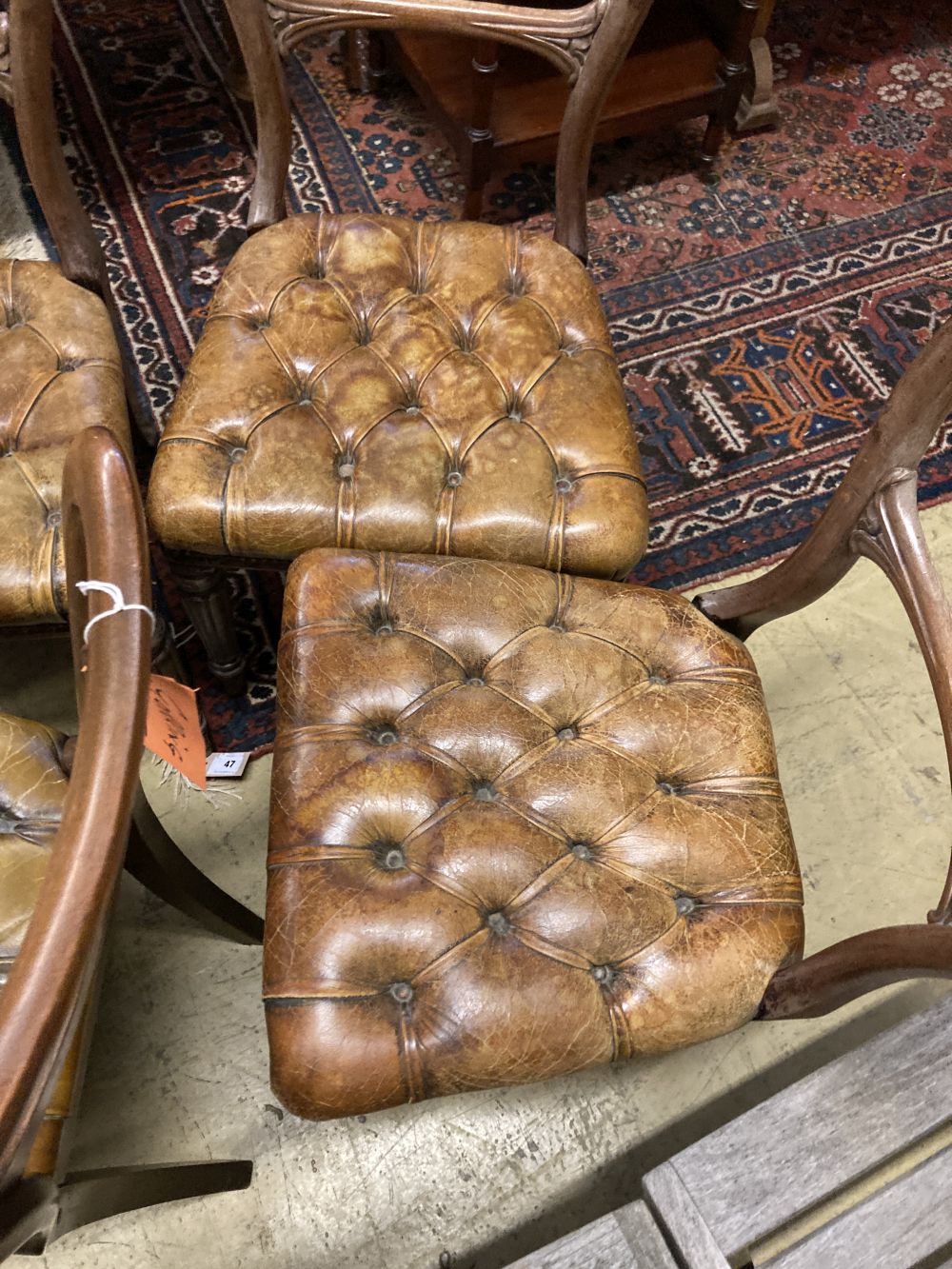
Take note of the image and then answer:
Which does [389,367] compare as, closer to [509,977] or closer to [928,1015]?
[509,977]

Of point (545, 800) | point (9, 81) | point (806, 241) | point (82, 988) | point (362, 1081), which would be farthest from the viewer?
point (806, 241)

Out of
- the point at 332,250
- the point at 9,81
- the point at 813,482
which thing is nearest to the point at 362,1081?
the point at 332,250

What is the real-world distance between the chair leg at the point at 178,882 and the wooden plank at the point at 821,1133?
549 millimetres

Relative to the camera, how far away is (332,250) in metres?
1.19

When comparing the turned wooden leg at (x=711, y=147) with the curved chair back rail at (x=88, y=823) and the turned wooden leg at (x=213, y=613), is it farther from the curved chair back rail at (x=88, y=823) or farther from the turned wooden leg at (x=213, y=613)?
the curved chair back rail at (x=88, y=823)

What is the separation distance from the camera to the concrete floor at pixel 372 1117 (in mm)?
1109

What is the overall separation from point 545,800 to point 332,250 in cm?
74

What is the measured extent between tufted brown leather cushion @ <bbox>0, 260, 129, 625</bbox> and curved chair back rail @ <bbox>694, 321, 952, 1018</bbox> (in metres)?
0.73

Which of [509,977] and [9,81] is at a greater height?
[9,81]

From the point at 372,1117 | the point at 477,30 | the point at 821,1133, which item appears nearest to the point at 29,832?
the point at 372,1117

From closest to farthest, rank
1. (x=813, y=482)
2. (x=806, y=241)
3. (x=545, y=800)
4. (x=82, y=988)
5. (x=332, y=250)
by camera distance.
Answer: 1. (x=82, y=988)
2. (x=545, y=800)
3. (x=332, y=250)
4. (x=813, y=482)
5. (x=806, y=241)

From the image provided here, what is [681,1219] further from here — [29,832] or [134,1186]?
[29,832]

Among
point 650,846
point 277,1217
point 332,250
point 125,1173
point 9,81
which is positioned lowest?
point 277,1217

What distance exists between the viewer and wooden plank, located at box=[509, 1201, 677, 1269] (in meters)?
0.77
